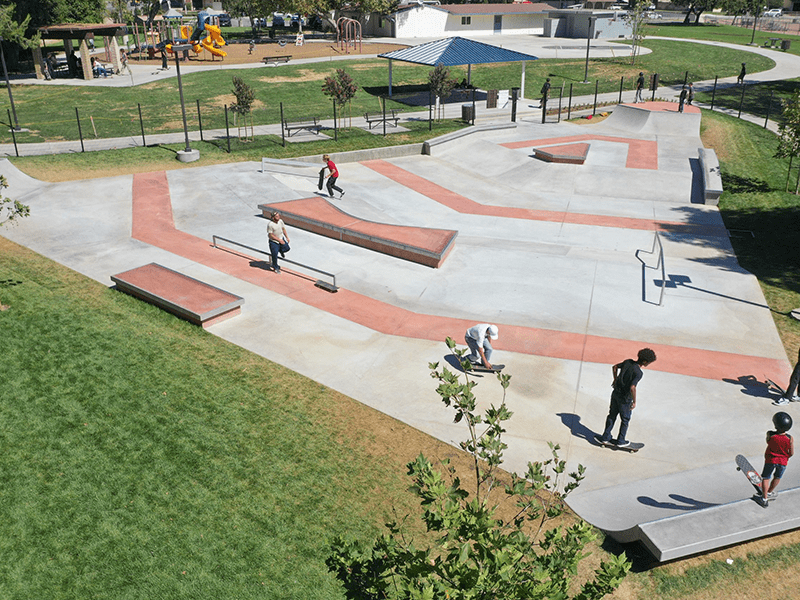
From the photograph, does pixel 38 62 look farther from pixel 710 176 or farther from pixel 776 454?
pixel 776 454

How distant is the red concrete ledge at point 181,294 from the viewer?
13.7 metres

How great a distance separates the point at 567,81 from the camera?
156 feet

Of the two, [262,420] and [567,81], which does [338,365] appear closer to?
[262,420]

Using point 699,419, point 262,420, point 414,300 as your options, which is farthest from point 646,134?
point 262,420

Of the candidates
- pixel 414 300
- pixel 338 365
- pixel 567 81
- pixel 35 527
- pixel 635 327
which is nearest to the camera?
pixel 35 527

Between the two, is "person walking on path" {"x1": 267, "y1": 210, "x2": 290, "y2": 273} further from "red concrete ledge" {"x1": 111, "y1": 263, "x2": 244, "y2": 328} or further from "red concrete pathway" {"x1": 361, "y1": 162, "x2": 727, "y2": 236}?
"red concrete pathway" {"x1": 361, "y1": 162, "x2": 727, "y2": 236}

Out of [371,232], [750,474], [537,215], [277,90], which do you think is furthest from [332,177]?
[277,90]

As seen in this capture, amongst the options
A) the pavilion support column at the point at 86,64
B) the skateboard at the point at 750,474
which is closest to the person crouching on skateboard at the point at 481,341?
the skateboard at the point at 750,474

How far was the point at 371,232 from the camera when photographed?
18.4 metres

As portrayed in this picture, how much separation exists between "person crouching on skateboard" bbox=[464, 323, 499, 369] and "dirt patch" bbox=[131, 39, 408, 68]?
4597 centimetres

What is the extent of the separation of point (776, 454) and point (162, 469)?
8471 mm

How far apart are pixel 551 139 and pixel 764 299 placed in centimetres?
1782

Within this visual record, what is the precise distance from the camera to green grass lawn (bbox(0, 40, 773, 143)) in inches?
1332

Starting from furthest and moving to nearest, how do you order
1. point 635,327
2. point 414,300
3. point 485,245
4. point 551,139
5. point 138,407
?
1. point 551,139
2. point 485,245
3. point 414,300
4. point 635,327
5. point 138,407
